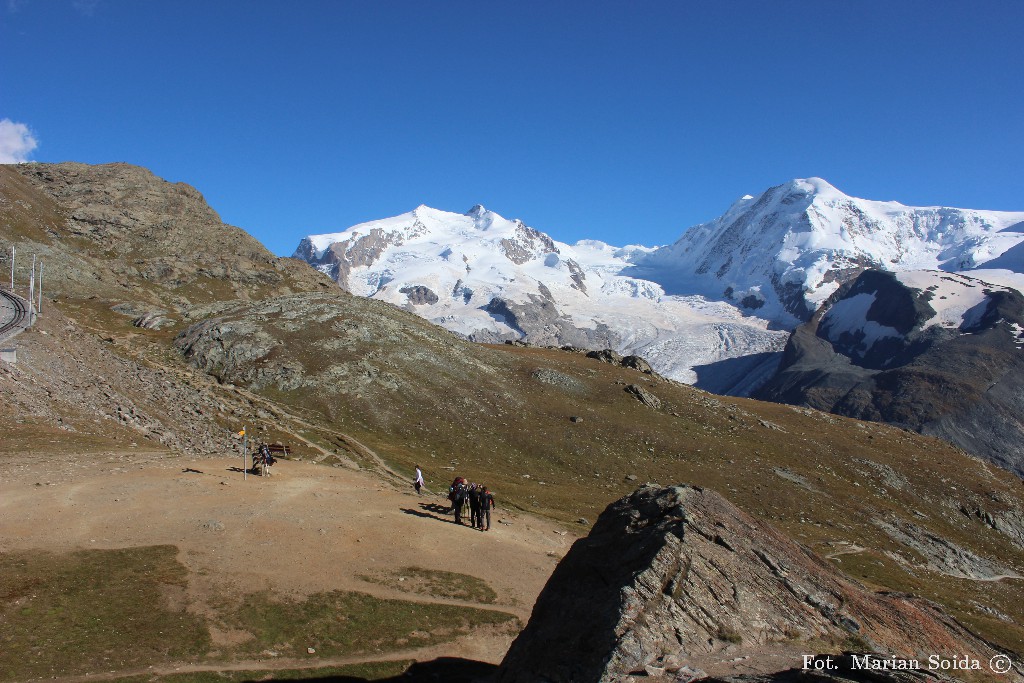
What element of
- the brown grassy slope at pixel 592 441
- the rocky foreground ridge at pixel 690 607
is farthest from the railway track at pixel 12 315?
the rocky foreground ridge at pixel 690 607

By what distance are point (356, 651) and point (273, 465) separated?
945 inches

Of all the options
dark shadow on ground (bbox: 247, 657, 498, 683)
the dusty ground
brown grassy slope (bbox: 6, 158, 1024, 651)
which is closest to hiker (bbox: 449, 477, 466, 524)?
the dusty ground

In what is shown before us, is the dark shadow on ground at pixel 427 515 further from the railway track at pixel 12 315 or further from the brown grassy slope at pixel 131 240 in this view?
the brown grassy slope at pixel 131 240

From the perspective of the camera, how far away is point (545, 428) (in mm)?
87938

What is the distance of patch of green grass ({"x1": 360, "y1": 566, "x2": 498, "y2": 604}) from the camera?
31.5 meters

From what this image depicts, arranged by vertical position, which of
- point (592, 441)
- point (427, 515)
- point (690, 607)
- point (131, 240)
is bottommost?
point (427, 515)

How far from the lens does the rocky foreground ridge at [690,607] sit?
54.2ft

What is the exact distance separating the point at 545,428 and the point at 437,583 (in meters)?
56.2

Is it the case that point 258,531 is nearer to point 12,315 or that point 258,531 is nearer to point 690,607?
point 690,607

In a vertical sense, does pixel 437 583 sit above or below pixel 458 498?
below

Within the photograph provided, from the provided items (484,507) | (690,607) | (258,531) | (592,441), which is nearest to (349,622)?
(258,531)

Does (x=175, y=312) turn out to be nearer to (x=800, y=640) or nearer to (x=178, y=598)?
(x=178, y=598)

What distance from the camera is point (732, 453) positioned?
90.2 m

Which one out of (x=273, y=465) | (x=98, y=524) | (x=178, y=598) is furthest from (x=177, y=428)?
(x=178, y=598)
